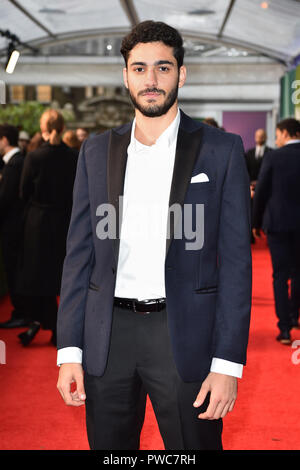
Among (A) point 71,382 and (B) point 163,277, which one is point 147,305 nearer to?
(B) point 163,277

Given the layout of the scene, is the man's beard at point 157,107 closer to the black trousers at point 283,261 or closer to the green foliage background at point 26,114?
the black trousers at point 283,261

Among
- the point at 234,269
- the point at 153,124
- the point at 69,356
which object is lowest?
the point at 69,356

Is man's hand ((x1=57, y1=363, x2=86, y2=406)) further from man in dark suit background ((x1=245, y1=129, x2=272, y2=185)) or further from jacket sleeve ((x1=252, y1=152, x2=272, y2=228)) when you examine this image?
man in dark suit background ((x1=245, y1=129, x2=272, y2=185))

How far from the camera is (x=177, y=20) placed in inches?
612

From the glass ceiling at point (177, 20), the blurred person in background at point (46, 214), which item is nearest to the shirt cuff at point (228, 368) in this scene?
the blurred person in background at point (46, 214)

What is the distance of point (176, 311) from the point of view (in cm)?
189

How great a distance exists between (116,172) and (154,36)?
39 centimetres

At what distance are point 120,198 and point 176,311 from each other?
0.35 metres

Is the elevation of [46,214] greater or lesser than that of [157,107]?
lesser

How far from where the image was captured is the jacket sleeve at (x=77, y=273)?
1.99m

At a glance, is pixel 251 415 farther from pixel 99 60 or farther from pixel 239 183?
pixel 99 60

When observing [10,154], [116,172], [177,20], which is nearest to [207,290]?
[116,172]

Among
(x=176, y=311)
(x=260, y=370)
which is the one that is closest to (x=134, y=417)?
(x=176, y=311)

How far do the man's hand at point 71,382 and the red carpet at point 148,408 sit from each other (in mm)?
1749
